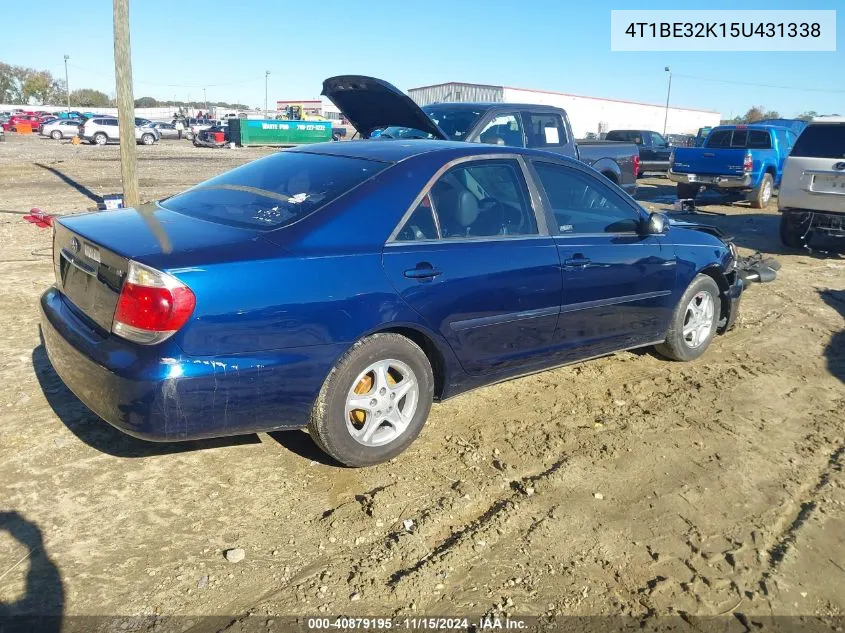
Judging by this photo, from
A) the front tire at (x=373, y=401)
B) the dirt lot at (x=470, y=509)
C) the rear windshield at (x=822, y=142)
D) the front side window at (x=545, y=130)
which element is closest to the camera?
the dirt lot at (x=470, y=509)

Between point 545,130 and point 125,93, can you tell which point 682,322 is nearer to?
point 545,130

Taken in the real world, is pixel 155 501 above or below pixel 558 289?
below

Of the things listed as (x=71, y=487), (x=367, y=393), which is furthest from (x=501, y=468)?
(x=71, y=487)

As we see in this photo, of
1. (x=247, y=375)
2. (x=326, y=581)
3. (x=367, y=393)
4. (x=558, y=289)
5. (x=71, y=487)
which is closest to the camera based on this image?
(x=326, y=581)

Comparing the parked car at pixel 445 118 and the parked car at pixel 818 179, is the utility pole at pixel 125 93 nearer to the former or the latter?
the parked car at pixel 445 118

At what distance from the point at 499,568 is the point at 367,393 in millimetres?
1059

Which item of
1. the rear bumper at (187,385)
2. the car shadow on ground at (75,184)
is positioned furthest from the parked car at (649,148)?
the rear bumper at (187,385)

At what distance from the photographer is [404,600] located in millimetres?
2561

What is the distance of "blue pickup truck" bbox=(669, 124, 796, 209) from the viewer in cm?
1401

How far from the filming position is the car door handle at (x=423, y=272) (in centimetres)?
337

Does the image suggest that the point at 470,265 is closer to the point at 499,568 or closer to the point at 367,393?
the point at 367,393

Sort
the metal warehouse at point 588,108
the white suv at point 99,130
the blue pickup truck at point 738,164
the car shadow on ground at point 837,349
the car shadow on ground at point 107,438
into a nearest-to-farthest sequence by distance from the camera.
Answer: the car shadow on ground at point 107,438
the car shadow on ground at point 837,349
the blue pickup truck at point 738,164
the white suv at point 99,130
the metal warehouse at point 588,108

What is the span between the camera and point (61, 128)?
1657 inches

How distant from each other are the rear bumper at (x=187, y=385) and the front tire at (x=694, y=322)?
292 cm
